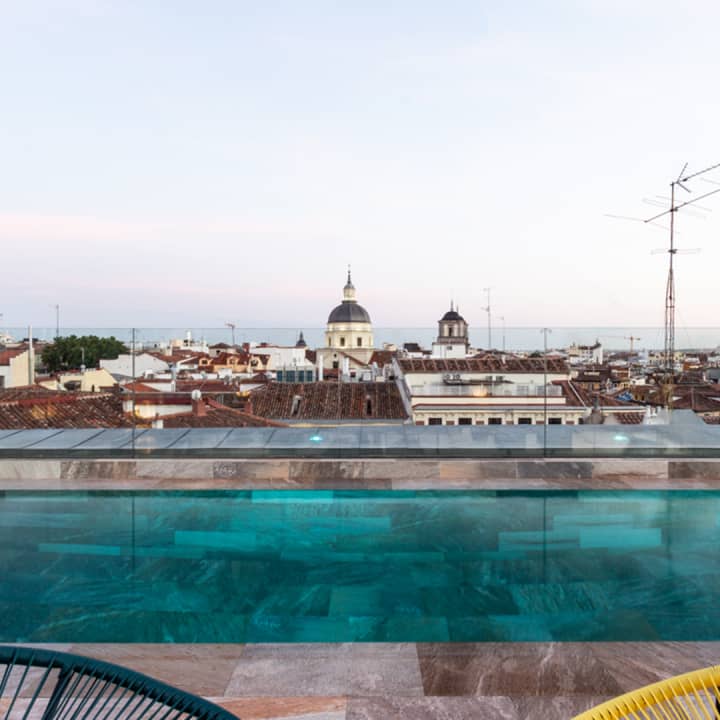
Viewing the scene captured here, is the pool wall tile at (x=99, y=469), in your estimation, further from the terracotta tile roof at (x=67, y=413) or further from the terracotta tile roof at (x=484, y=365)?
the terracotta tile roof at (x=484, y=365)

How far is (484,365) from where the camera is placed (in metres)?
8.96

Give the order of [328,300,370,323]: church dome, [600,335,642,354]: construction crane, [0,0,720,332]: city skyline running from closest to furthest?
1. [600,335,642,354]: construction crane
2. [0,0,720,332]: city skyline
3. [328,300,370,323]: church dome

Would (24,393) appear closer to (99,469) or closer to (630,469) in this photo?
(99,469)

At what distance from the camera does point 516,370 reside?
6.66m

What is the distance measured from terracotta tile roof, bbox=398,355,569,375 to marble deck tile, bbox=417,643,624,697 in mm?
3791

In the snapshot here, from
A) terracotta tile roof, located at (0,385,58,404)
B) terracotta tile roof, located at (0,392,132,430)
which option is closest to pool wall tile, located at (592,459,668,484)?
terracotta tile roof, located at (0,392,132,430)

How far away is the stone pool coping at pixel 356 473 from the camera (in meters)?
4.24

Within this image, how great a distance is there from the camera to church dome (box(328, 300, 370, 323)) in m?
62.8

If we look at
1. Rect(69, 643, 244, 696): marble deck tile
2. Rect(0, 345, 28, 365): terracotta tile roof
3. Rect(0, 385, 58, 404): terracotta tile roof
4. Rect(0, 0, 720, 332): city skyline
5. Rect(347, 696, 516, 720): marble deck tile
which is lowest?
Rect(69, 643, 244, 696): marble deck tile

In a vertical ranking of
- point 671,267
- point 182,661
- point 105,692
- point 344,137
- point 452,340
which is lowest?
point 182,661

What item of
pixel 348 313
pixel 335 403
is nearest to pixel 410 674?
pixel 335 403

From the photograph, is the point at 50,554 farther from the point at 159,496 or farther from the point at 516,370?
the point at 516,370

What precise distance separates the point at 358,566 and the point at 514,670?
1.09 meters

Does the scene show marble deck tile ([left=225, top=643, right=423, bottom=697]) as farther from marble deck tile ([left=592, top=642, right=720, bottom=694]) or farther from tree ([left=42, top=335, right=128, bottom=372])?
tree ([left=42, top=335, right=128, bottom=372])
